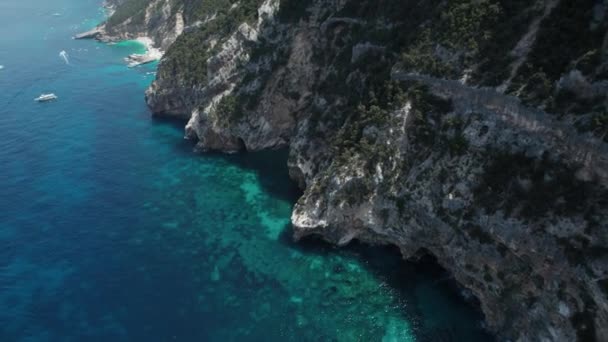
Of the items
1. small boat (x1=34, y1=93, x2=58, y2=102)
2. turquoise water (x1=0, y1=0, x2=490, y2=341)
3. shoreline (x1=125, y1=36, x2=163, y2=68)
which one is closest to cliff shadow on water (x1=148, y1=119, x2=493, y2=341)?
turquoise water (x1=0, y1=0, x2=490, y2=341)

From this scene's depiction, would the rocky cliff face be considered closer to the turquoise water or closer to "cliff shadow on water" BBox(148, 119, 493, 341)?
"cliff shadow on water" BBox(148, 119, 493, 341)

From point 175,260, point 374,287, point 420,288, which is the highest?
point 420,288

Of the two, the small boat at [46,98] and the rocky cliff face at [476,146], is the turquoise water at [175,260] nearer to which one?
the rocky cliff face at [476,146]

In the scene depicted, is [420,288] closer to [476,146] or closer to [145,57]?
[476,146]

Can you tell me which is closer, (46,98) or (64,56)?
(46,98)

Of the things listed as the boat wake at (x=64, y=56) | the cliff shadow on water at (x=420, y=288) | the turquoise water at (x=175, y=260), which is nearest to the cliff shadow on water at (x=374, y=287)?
the cliff shadow on water at (x=420, y=288)

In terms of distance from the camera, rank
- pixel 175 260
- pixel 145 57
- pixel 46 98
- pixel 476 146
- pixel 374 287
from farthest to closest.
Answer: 1. pixel 145 57
2. pixel 46 98
3. pixel 175 260
4. pixel 374 287
5. pixel 476 146

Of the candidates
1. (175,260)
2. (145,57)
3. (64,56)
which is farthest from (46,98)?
(175,260)
